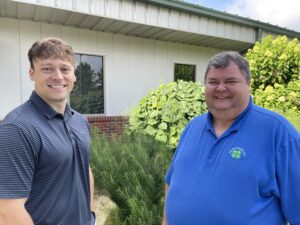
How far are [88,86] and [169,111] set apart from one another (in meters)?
2.85

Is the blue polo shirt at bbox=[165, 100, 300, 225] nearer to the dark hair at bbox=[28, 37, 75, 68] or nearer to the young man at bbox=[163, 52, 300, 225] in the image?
the young man at bbox=[163, 52, 300, 225]

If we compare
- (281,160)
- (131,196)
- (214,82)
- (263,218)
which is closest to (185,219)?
(263,218)

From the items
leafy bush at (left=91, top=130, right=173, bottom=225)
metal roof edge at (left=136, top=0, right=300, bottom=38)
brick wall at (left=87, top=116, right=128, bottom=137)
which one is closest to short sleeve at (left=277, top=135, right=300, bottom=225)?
leafy bush at (left=91, top=130, right=173, bottom=225)

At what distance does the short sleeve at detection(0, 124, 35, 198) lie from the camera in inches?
60.9

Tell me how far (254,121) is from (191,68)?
25.3 feet

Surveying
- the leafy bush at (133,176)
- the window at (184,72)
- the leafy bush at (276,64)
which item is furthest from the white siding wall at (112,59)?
the leafy bush at (276,64)

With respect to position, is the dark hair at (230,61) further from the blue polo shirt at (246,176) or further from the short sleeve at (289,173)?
the short sleeve at (289,173)

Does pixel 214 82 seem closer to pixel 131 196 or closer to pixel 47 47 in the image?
pixel 47 47

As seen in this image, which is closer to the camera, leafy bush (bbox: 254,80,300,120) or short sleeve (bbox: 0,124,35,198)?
short sleeve (bbox: 0,124,35,198)

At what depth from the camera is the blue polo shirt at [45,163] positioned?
157 cm

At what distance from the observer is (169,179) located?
2.31 meters

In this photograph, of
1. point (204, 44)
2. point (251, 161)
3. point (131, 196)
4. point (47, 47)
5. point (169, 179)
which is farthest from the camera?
point (204, 44)

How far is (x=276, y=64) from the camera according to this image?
553 centimetres

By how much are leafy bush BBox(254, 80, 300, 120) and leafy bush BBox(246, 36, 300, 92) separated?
0.36 metres
